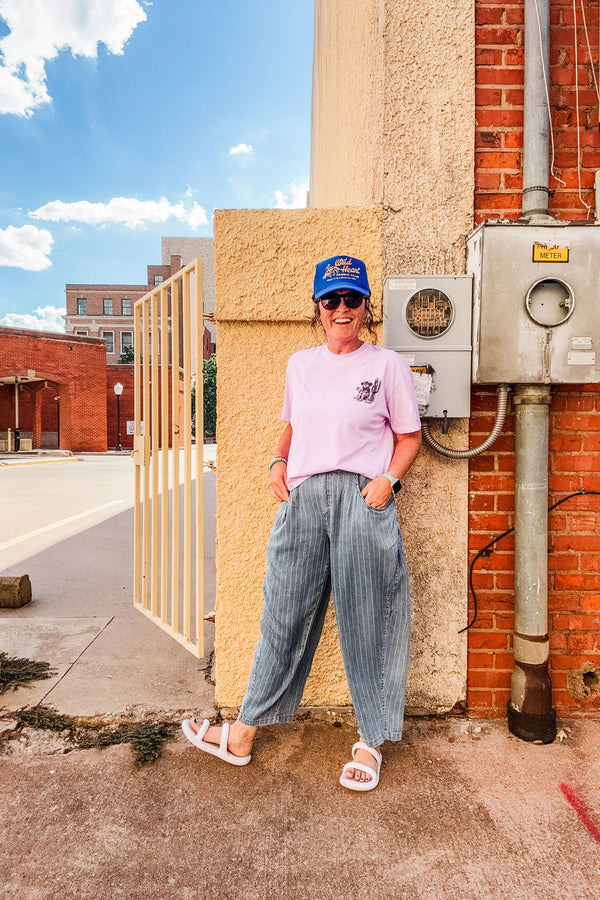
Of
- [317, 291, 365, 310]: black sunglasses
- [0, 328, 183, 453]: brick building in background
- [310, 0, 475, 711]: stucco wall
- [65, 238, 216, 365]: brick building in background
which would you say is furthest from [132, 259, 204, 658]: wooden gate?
[65, 238, 216, 365]: brick building in background

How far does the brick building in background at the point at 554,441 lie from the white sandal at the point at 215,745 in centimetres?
110

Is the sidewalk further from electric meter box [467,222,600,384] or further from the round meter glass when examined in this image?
the round meter glass

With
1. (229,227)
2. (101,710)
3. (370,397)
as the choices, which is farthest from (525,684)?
(229,227)

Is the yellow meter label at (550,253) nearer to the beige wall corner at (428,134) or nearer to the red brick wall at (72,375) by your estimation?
the beige wall corner at (428,134)

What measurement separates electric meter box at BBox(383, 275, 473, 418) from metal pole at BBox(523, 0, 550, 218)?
1.56ft

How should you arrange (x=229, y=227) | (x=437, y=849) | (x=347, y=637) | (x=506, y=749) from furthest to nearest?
1. (x=229, y=227)
2. (x=506, y=749)
3. (x=347, y=637)
4. (x=437, y=849)

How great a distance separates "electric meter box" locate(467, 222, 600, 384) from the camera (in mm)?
2193

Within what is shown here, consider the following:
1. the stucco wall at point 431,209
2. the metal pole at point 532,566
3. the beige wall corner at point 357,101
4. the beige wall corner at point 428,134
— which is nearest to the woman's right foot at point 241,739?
the stucco wall at point 431,209

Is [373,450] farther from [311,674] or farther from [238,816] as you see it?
[238,816]

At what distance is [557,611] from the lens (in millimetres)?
2502

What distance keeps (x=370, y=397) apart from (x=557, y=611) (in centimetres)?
142

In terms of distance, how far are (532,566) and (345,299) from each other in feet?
4.58

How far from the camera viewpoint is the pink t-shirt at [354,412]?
1957 mm

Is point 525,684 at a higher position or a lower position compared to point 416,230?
lower
